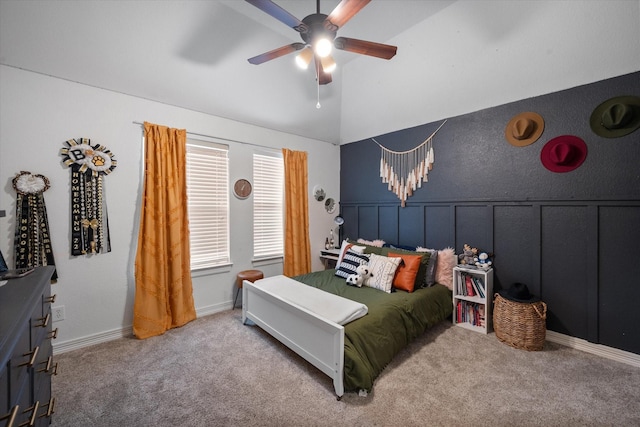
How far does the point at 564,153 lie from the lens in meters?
2.41

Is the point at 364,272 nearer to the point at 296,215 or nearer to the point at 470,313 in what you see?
the point at 470,313

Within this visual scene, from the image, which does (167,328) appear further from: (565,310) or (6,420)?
(565,310)

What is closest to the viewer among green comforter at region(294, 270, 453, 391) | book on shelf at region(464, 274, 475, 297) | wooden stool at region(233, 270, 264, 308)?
green comforter at region(294, 270, 453, 391)

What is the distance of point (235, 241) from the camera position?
136 inches

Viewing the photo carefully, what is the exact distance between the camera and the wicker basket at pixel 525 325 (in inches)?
92.7

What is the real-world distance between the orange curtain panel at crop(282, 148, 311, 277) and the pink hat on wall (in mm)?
2905

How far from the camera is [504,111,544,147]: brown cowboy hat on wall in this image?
2.60 meters

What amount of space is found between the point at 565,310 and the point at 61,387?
4.34 metres

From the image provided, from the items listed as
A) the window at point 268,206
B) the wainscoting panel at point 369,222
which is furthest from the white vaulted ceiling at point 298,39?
the wainscoting panel at point 369,222

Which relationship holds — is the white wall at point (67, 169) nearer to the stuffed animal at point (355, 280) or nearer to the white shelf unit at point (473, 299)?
the stuffed animal at point (355, 280)

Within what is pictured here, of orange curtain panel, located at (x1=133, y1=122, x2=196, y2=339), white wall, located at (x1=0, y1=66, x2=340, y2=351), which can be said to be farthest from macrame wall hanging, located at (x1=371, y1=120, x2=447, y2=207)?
orange curtain panel, located at (x1=133, y1=122, x2=196, y2=339)

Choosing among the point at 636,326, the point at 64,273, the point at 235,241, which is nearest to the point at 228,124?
the point at 235,241

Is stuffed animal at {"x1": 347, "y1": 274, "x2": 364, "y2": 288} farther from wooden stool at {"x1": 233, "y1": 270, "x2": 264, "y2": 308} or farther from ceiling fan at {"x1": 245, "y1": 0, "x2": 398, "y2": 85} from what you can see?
ceiling fan at {"x1": 245, "y1": 0, "x2": 398, "y2": 85}

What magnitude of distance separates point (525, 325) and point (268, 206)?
10.6ft
